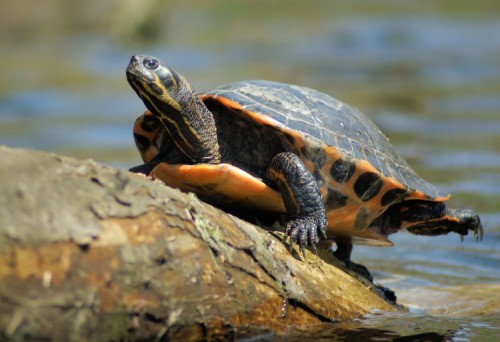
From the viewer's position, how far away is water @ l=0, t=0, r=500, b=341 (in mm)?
6668

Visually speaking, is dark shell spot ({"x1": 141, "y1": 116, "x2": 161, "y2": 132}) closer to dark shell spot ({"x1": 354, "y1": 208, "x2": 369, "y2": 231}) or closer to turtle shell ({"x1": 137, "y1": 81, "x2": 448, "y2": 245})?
turtle shell ({"x1": 137, "y1": 81, "x2": 448, "y2": 245})

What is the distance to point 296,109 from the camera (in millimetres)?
5246

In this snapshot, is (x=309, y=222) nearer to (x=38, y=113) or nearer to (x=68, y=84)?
(x=38, y=113)

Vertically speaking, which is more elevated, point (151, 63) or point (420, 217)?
point (151, 63)

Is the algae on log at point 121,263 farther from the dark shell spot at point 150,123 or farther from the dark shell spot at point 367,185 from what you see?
the dark shell spot at point 150,123

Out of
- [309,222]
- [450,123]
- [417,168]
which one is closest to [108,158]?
[417,168]

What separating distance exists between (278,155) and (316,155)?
0.87 ft

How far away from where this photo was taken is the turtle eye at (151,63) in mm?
4997

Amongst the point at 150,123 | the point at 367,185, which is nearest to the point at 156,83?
the point at 150,123

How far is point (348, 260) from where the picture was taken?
5.49 meters

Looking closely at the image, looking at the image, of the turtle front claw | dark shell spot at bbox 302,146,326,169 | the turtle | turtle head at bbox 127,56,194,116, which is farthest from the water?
turtle head at bbox 127,56,194,116

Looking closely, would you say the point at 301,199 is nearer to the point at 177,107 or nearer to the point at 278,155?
the point at 278,155

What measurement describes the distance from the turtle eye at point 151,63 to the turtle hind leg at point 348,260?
1.58 m

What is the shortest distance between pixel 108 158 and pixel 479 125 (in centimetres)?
581
